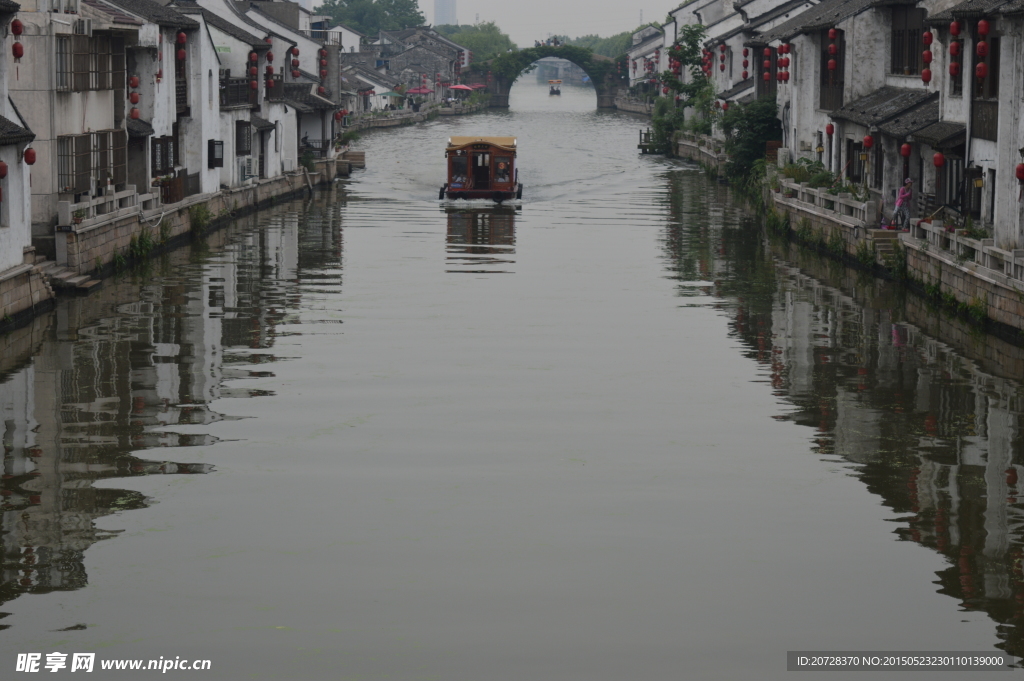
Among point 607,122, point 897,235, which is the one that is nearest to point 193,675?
point 897,235

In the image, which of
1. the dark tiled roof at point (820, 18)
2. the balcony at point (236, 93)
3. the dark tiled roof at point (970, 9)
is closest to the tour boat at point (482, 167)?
the balcony at point (236, 93)

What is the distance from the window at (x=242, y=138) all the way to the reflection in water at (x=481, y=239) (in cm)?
751

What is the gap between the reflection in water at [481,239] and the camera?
37653 mm

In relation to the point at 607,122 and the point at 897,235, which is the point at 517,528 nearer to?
the point at 897,235

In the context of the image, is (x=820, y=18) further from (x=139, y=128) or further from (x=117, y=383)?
(x=117, y=383)

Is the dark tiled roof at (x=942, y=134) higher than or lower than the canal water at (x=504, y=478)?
higher

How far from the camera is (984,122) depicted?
101 ft

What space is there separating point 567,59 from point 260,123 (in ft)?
357

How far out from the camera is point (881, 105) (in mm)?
41031

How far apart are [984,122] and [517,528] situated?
63.8 ft

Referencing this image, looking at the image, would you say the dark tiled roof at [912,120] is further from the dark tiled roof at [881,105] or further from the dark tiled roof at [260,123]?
the dark tiled roof at [260,123]

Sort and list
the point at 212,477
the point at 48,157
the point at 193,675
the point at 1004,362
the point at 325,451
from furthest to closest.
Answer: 1. the point at 48,157
2. the point at 1004,362
3. the point at 325,451
4. the point at 212,477
5. the point at 193,675

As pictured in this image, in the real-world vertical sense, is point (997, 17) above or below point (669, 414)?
above

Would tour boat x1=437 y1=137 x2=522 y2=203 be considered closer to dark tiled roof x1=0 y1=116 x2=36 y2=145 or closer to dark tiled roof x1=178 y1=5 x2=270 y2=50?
dark tiled roof x1=178 y1=5 x2=270 y2=50
